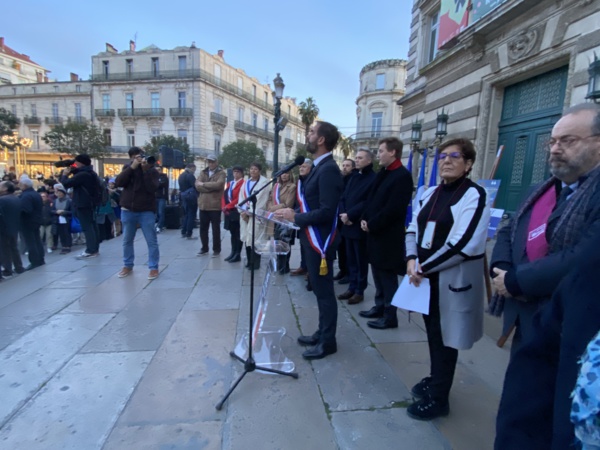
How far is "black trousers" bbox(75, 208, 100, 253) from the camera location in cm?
618

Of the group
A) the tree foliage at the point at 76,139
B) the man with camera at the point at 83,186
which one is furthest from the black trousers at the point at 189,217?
the tree foliage at the point at 76,139

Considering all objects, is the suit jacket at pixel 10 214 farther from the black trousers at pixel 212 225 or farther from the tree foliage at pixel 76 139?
the tree foliage at pixel 76 139

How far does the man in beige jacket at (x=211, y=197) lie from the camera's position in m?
6.29

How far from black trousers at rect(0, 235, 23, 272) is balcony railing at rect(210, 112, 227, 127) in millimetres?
36403

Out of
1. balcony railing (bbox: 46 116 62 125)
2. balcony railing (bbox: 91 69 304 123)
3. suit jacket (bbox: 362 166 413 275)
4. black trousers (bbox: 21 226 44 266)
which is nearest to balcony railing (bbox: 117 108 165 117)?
balcony railing (bbox: 91 69 304 123)

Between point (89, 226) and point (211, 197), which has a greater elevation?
point (211, 197)

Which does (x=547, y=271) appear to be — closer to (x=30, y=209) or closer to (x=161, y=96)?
(x=30, y=209)

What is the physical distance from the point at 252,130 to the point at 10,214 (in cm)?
4311

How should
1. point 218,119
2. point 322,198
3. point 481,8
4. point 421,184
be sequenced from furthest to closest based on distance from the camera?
point 218,119 → point 421,184 → point 481,8 → point 322,198

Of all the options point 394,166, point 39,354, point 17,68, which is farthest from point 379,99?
point 17,68

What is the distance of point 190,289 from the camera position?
15.1 feet

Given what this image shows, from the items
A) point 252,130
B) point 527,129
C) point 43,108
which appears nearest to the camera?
point 527,129

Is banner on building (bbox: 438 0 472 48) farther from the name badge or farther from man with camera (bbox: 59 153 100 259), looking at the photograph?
man with camera (bbox: 59 153 100 259)

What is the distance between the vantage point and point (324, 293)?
2.76 metres
